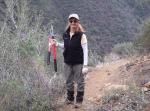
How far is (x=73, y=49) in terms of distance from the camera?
735cm

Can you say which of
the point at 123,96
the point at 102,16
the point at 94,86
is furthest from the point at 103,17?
the point at 123,96

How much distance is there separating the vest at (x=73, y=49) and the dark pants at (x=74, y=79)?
4.4 inches

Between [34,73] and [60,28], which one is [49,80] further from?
[60,28]

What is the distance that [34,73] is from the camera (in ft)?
23.8

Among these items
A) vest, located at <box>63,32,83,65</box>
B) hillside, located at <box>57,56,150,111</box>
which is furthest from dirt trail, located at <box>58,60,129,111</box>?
vest, located at <box>63,32,83,65</box>

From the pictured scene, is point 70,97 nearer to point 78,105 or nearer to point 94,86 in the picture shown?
point 78,105

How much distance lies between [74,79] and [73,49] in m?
0.55

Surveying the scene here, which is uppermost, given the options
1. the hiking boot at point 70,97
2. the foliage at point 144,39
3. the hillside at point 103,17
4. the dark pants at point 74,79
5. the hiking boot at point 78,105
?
the hillside at point 103,17

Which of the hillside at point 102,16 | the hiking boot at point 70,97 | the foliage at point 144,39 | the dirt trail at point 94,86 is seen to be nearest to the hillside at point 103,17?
the hillside at point 102,16

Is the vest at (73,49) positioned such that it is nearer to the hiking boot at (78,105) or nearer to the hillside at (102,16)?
the hiking boot at (78,105)

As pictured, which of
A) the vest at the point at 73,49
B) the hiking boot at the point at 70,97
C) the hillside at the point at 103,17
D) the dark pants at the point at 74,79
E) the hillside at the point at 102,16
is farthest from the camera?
the hillside at the point at 103,17

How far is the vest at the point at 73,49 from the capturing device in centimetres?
732

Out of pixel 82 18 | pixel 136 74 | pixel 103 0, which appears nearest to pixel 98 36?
pixel 82 18

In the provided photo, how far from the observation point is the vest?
7.32m
